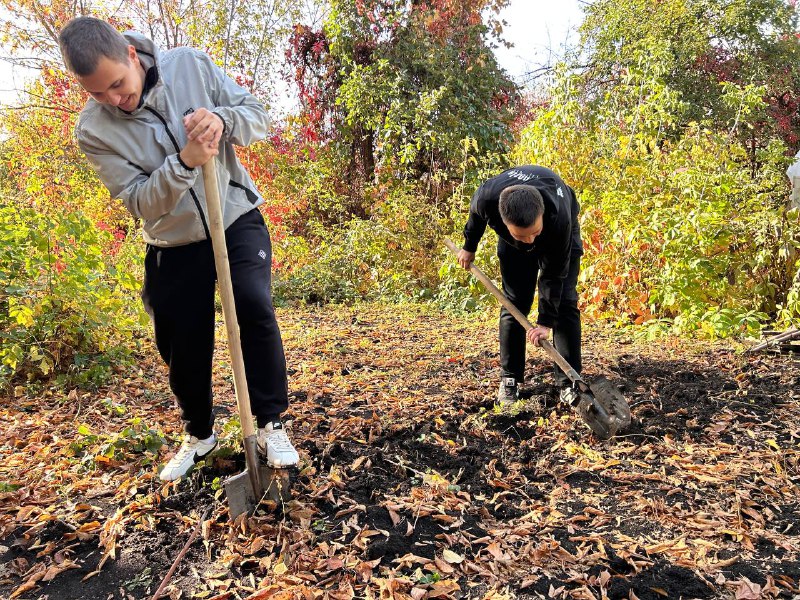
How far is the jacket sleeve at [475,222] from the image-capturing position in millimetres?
3394

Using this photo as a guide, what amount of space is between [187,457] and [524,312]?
2063 mm

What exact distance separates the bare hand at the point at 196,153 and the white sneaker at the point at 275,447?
1.03 m

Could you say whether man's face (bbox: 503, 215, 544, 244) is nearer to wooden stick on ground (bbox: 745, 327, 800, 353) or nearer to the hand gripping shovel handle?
the hand gripping shovel handle

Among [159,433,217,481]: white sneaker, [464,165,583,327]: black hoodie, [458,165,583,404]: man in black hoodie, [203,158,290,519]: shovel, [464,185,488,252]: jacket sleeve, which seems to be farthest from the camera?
[464,185,488,252]: jacket sleeve

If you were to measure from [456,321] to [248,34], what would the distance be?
6.17 metres

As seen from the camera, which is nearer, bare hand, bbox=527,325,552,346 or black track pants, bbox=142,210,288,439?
black track pants, bbox=142,210,288,439

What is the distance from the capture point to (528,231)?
2.87 meters

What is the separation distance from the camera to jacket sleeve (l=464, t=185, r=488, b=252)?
11.1 feet

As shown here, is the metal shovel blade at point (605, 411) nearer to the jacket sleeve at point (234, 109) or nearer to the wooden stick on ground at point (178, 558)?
the wooden stick on ground at point (178, 558)

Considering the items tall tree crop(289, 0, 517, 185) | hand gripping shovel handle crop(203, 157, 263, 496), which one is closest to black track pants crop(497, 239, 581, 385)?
hand gripping shovel handle crop(203, 157, 263, 496)

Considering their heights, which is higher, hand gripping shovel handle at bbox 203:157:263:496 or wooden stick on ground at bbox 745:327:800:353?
hand gripping shovel handle at bbox 203:157:263:496

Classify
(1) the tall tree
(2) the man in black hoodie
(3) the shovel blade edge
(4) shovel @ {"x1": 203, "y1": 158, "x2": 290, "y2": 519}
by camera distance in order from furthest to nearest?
(1) the tall tree
(2) the man in black hoodie
(3) the shovel blade edge
(4) shovel @ {"x1": 203, "y1": 158, "x2": 290, "y2": 519}

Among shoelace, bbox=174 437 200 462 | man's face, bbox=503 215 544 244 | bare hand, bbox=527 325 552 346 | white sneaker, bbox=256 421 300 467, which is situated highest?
man's face, bbox=503 215 544 244

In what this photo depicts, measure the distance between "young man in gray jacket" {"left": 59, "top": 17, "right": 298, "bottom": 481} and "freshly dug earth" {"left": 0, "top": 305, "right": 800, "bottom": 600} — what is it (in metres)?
0.32
